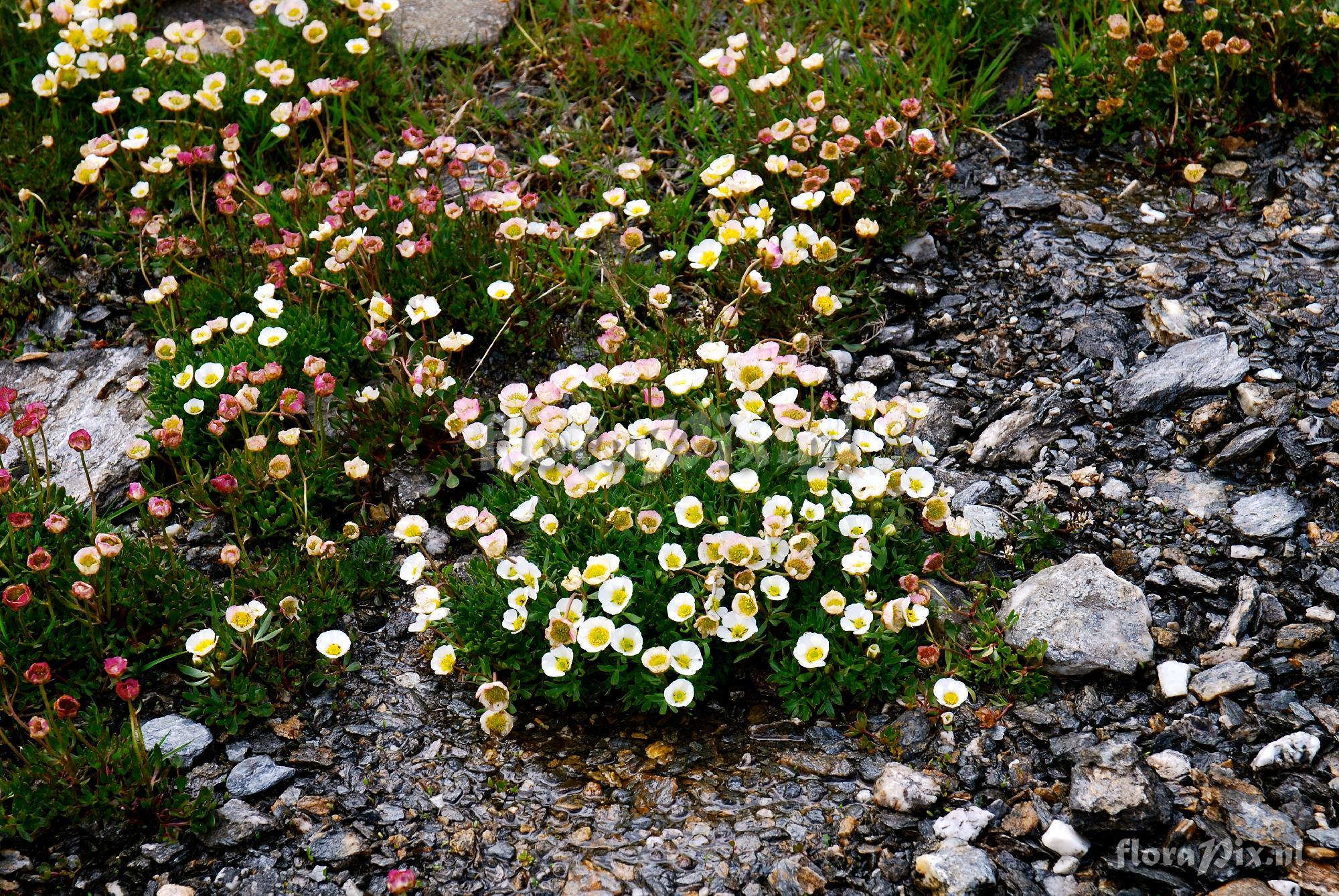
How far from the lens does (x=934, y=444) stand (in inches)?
170

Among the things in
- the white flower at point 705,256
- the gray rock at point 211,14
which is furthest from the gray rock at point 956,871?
the gray rock at point 211,14

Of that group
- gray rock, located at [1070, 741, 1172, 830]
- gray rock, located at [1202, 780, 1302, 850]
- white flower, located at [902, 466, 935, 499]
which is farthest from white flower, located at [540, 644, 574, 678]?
gray rock, located at [1202, 780, 1302, 850]

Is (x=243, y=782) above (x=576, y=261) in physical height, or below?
below

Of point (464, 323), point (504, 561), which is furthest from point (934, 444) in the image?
point (464, 323)

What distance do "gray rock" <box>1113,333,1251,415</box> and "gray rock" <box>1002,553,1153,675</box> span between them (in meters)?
0.85

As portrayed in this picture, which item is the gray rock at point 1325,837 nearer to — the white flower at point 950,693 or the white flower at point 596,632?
the white flower at point 950,693

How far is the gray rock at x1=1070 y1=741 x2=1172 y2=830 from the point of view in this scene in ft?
9.76

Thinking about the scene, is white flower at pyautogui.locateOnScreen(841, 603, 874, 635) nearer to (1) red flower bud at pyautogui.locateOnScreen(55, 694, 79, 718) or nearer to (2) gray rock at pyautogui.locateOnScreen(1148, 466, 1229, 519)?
(2) gray rock at pyautogui.locateOnScreen(1148, 466, 1229, 519)

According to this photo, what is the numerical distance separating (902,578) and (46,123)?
4899 mm

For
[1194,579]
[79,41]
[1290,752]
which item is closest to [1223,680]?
[1290,752]

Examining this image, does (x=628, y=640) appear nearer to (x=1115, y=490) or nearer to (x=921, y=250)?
(x=1115, y=490)

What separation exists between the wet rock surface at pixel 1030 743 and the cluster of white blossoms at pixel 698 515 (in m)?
0.33

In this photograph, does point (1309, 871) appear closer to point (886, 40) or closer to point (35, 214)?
point (886, 40)

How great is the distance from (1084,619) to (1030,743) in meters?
0.44
